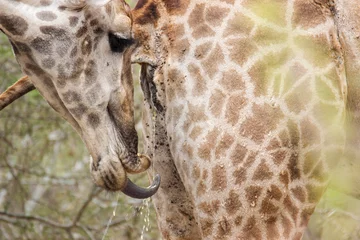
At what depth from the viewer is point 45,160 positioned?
201 inches

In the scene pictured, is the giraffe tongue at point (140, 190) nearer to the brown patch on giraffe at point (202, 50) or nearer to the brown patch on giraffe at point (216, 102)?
the brown patch on giraffe at point (216, 102)

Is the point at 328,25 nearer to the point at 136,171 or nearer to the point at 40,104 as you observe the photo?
the point at 136,171

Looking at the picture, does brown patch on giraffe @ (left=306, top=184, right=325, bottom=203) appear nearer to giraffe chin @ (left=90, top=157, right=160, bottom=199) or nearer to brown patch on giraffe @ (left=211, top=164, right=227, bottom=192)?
brown patch on giraffe @ (left=211, top=164, right=227, bottom=192)

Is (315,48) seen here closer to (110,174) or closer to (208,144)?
(208,144)

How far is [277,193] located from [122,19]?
2.16 feet

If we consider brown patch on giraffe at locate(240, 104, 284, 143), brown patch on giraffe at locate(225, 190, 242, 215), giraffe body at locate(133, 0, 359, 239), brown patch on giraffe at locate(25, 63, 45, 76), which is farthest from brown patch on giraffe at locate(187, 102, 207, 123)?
brown patch on giraffe at locate(25, 63, 45, 76)

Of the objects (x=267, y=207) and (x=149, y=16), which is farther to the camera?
(x=149, y=16)

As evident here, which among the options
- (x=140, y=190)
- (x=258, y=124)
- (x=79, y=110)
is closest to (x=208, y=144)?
(x=258, y=124)

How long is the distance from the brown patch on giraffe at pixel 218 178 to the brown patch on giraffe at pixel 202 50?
32 centimetres

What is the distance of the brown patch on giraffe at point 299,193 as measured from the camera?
2418 millimetres

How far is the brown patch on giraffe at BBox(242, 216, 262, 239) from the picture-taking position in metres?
2.39

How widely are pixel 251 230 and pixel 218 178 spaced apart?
0.57ft

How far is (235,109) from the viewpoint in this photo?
2.39 meters

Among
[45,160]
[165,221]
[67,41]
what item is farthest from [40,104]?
[67,41]
